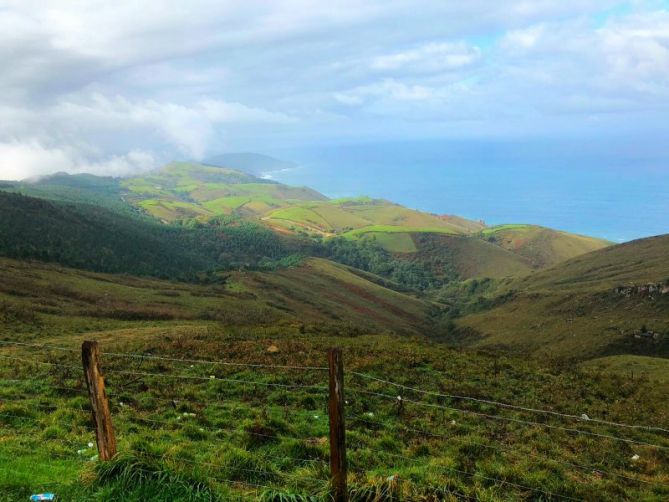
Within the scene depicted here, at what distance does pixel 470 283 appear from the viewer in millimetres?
171625

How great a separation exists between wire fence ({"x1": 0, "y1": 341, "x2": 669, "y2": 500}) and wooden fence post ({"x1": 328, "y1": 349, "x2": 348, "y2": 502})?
9cm

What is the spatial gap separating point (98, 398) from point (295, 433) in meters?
6.22

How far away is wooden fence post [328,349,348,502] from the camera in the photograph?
710 centimetres

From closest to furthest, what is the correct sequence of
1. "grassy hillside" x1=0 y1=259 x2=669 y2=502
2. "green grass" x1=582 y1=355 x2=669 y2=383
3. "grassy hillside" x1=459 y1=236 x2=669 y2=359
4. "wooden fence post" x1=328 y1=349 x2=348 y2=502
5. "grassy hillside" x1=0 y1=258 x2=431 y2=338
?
"wooden fence post" x1=328 y1=349 x2=348 y2=502
"grassy hillside" x1=0 y1=259 x2=669 y2=502
"green grass" x1=582 y1=355 x2=669 y2=383
"grassy hillside" x1=0 y1=258 x2=431 y2=338
"grassy hillside" x1=459 y1=236 x2=669 y2=359

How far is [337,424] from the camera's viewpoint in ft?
23.5

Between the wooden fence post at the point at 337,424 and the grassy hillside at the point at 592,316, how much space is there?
5413 cm

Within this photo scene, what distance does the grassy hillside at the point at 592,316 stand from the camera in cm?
5528

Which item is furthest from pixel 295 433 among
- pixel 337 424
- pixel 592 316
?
pixel 592 316

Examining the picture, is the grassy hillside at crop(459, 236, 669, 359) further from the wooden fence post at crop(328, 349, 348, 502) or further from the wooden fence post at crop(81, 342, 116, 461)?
the wooden fence post at crop(81, 342, 116, 461)

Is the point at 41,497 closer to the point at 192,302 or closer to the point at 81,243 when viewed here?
the point at 192,302

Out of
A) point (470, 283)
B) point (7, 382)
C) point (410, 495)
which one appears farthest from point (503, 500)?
point (470, 283)

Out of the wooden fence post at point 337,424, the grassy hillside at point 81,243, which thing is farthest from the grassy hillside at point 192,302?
the wooden fence post at point 337,424

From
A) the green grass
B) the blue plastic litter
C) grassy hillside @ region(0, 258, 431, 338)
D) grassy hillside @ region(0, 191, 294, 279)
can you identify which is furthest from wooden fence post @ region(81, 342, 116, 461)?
grassy hillside @ region(0, 191, 294, 279)

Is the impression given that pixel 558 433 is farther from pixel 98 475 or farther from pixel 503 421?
pixel 98 475
